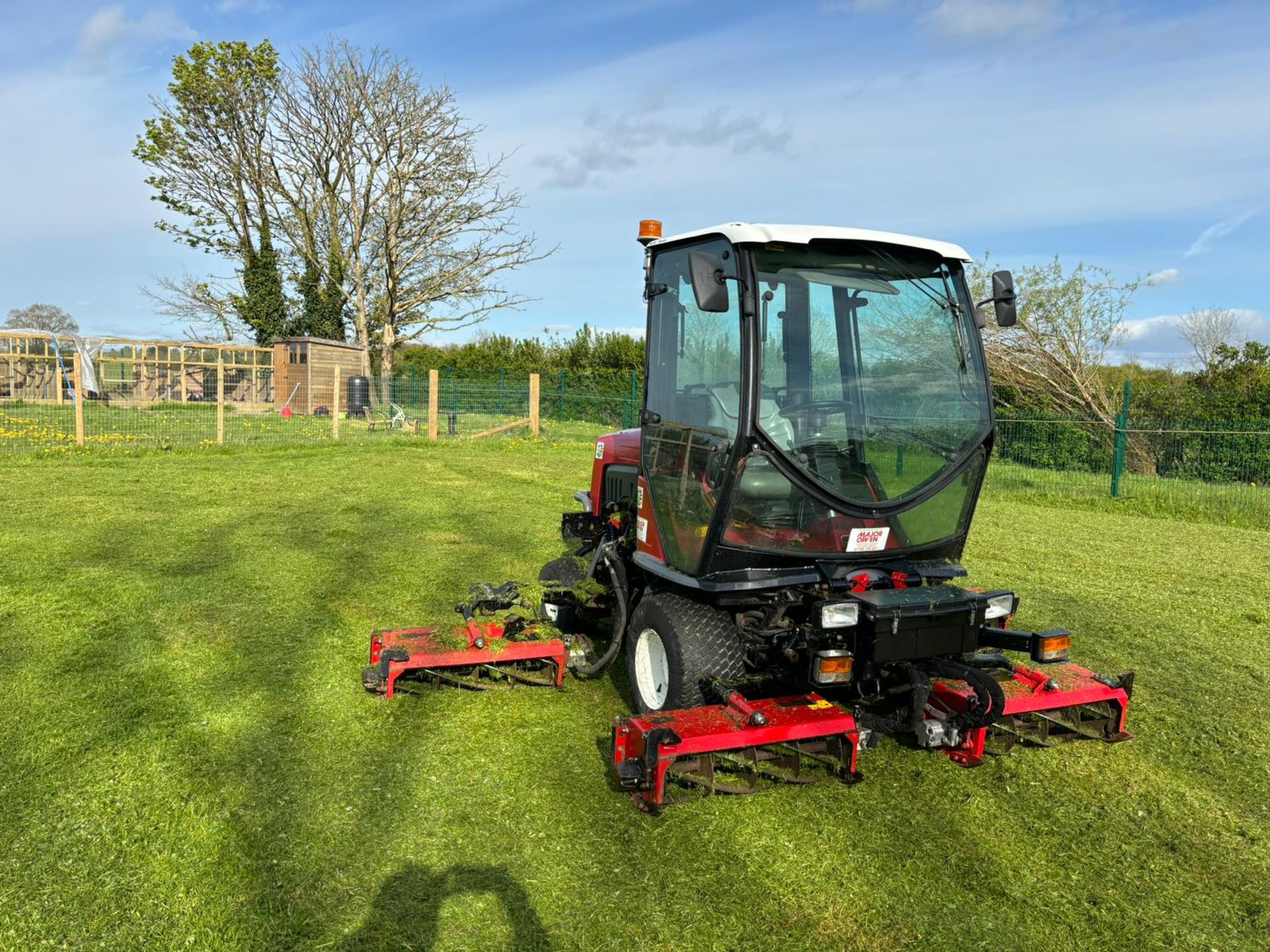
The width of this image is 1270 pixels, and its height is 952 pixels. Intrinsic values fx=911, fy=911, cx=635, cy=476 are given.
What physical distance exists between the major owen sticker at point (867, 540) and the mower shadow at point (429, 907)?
183 centimetres

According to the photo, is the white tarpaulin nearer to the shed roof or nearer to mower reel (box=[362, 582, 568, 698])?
the shed roof

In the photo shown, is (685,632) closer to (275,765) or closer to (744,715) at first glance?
(744,715)

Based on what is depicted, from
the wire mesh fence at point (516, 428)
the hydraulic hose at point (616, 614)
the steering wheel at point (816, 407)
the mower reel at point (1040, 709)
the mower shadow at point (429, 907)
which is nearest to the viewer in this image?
the mower shadow at point (429, 907)

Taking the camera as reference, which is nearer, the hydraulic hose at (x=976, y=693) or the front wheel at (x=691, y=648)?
the hydraulic hose at (x=976, y=693)

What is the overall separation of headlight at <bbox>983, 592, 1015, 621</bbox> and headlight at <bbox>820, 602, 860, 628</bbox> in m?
0.68

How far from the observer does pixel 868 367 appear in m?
3.92

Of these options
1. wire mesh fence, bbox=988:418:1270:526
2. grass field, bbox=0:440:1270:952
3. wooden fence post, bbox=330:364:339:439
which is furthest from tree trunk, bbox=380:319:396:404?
grass field, bbox=0:440:1270:952

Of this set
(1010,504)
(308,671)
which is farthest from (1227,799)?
(1010,504)

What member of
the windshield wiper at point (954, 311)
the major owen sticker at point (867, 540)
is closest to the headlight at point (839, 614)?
the major owen sticker at point (867, 540)

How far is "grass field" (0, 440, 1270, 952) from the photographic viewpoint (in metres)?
2.80

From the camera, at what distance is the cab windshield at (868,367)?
12.1 feet

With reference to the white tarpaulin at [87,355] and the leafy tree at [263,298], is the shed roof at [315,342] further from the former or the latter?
the white tarpaulin at [87,355]

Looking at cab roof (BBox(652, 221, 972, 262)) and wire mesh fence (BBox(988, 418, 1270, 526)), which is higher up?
cab roof (BBox(652, 221, 972, 262))

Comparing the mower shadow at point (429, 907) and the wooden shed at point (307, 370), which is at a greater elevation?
the wooden shed at point (307, 370)
